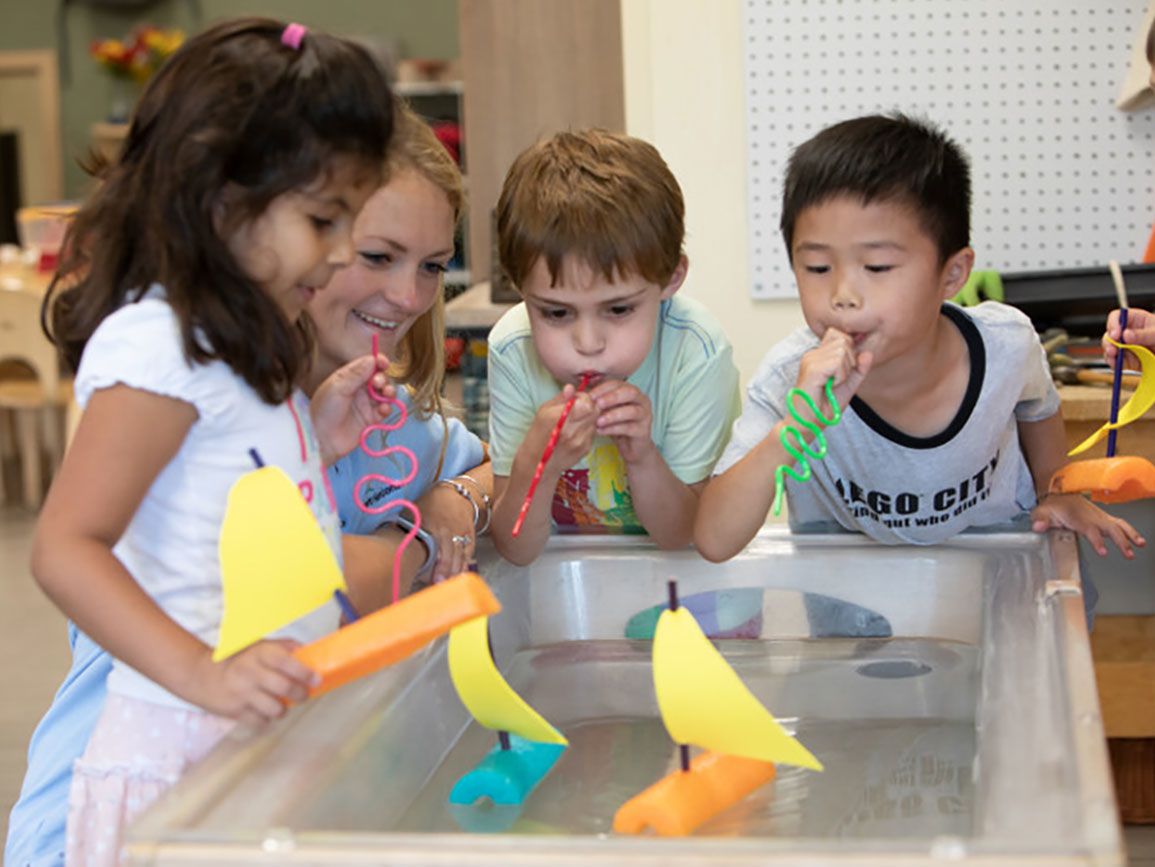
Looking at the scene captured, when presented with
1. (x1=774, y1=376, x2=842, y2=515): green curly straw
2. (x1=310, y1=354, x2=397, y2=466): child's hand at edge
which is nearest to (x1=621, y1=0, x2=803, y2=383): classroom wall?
(x1=774, y1=376, x2=842, y2=515): green curly straw

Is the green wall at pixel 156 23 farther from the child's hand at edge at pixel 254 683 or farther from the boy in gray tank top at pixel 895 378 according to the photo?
the child's hand at edge at pixel 254 683

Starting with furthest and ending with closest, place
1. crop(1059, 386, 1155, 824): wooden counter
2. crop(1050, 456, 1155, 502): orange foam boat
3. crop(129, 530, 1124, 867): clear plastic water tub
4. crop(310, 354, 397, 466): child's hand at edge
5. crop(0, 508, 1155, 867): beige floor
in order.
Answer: crop(0, 508, 1155, 867): beige floor → crop(1059, 386, 1155, 824): wooden counter → crop(1050, 456, 1155, 502): orange foam boat → crop(310, 354, 397, 466): child's hand at edge → crop(129, 530, 1124, 867): clear plastic water tub

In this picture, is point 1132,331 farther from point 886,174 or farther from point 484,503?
point 484,503

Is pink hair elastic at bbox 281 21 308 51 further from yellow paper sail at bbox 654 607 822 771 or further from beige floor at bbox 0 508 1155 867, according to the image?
beige floor at bbox 0 508 1155 867

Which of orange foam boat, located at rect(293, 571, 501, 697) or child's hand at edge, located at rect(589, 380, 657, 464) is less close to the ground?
child's hand at edge, located at rect(589, 380, 657, 464)

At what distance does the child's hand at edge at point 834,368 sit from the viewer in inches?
55.6

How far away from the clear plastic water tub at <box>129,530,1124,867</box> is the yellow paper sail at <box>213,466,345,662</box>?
7 centimetres

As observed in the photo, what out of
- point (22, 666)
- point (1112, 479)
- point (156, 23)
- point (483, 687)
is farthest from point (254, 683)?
point (156, 23)

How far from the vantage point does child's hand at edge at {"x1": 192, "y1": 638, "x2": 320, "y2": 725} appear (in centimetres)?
98

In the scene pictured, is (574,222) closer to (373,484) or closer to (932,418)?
(373,484)

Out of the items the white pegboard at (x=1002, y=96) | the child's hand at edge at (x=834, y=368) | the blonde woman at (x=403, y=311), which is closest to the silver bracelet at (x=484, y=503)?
the blonde woman at (x=403, y=311)

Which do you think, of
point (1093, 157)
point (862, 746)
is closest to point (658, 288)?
point (862, 746)

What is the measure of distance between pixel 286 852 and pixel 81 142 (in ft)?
28.9

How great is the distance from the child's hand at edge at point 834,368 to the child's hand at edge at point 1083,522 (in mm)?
220
